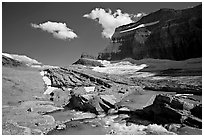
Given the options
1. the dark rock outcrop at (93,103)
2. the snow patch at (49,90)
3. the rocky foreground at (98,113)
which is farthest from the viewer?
the snow patch at (49,90)

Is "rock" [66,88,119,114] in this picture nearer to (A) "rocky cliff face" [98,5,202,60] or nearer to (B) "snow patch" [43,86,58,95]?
(B) "snow patch" [43,86,58,95]

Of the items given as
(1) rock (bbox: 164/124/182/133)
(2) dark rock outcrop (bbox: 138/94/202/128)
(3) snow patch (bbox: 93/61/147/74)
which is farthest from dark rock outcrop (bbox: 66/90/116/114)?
(3) snow patch (bbox: 93/61/147/74)

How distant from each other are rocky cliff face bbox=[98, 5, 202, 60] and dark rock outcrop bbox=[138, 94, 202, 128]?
4259 centimetres

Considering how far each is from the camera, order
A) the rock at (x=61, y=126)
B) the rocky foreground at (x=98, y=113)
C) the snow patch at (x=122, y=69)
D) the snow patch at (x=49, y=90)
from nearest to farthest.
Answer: the rocky foreground at (x=98, y=113) < the rock at (x=61, y=126) < the snow patch at (x=49, y=90) < the snow patch at (x=122, y=69)

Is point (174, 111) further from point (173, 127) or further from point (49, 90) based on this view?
point (49, 90)

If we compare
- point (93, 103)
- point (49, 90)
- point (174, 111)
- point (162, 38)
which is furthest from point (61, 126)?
point (162, 38)

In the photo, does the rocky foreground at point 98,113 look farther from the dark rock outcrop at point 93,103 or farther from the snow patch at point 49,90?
the snow patch at point 49,90

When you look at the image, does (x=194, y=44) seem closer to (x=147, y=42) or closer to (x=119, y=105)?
(x=147, y=42)

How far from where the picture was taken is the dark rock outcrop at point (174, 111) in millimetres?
9828

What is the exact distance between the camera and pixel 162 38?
5778cm

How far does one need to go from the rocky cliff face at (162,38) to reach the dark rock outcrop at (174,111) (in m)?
42.6

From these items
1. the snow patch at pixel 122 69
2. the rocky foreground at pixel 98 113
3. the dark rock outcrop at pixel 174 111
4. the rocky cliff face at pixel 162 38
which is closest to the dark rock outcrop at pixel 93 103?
the rocky foreground at pixel 98 113

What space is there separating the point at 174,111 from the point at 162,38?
164 feet

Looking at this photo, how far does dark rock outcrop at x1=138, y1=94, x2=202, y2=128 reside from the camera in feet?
32.2
